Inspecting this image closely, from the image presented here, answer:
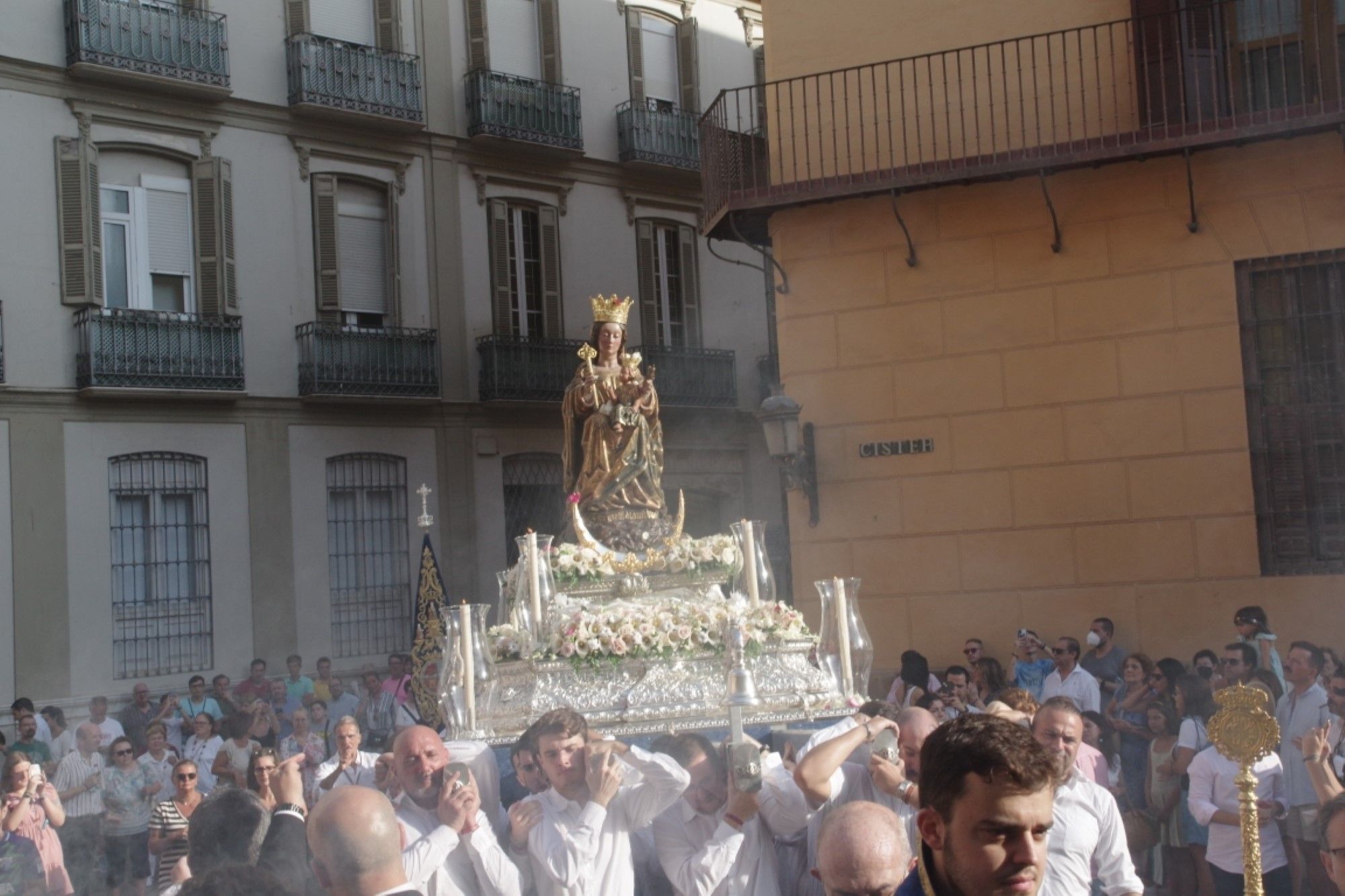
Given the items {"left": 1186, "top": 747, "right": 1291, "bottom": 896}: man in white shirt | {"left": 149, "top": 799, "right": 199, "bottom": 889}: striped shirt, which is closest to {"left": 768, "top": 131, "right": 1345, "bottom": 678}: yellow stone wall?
{"left": 1186, "top": 747, "right": 1291, "bottom": 896}: man in white shirt

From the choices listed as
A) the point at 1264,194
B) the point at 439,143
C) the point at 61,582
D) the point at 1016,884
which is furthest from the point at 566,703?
the point at 439,143

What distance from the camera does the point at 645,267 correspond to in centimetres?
2080

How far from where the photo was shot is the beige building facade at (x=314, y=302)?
52.5 ft

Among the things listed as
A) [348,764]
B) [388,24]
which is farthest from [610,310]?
[388,24]

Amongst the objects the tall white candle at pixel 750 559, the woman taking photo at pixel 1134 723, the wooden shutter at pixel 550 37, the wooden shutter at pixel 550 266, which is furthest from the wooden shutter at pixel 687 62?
the woman taking photo at pixel 1134 723

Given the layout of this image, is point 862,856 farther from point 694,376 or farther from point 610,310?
point 694,376

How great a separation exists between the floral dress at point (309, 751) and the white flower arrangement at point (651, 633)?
1.31 meters

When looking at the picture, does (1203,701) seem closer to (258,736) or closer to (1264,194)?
(1264,194)

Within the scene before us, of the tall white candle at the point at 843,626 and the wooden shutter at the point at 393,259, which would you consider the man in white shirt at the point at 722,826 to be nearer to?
the tall white candle at the point at 843,626

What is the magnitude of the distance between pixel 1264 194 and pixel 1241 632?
3360mm

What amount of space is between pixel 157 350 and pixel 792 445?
7.91 m

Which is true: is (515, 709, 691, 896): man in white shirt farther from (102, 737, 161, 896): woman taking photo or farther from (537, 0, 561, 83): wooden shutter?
(537, 0, 561, 83): wooden shutter

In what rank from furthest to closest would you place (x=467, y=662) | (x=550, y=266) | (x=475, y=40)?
(x=550, y=266) → (x=475, y=40) → (x=467, y=662)

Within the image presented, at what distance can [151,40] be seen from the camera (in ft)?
54.5
